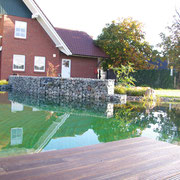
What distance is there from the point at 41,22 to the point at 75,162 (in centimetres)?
1893

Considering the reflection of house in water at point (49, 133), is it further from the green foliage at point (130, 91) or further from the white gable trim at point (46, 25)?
the white gable trim at point (46, 25)

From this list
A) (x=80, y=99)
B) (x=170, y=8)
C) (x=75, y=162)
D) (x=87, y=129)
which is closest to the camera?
(x=75, y=162)

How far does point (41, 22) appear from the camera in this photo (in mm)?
20297

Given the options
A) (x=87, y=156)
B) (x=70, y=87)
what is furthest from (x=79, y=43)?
(x=87, y=156)

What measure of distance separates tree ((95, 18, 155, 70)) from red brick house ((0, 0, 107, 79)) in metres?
2.12

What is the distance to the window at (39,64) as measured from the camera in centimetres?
2055

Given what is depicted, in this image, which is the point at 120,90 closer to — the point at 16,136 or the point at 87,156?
the point at 16,136

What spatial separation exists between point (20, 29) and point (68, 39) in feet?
15.8

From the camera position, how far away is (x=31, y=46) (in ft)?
66.4

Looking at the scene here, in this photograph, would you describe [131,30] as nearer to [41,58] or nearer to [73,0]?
[73,0]

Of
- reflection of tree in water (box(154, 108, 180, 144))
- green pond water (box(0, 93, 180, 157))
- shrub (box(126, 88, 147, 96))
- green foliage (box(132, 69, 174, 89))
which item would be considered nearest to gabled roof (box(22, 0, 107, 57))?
green foliage (box(132, 69, 174, 89))

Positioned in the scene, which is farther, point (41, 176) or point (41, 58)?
point (41, 58)

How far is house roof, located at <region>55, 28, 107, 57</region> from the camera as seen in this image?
2230 cm

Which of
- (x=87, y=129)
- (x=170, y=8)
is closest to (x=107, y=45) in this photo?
(x=170, y=8)
